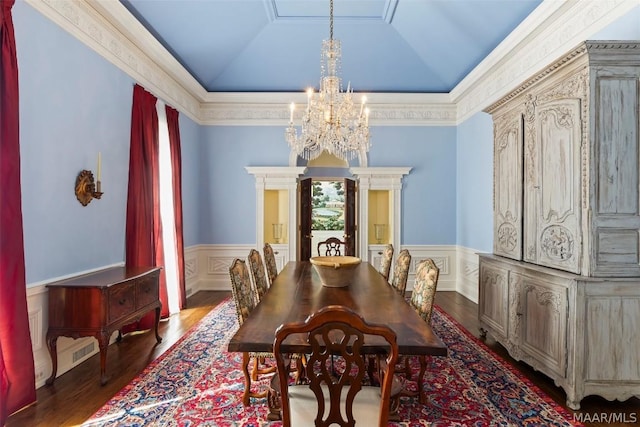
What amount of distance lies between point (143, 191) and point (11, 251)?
6.07ft

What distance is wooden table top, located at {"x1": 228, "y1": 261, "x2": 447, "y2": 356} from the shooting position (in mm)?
1871

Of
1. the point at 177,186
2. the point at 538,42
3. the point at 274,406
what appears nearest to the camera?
the point at 274,406

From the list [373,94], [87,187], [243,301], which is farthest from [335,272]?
[373,94]

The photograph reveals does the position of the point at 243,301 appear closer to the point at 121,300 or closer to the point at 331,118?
the point at 121,300

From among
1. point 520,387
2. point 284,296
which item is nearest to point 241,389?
point 284,296

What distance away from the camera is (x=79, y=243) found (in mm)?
3363

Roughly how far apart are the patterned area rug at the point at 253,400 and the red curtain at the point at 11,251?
0.58 metres

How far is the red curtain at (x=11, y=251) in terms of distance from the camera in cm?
244

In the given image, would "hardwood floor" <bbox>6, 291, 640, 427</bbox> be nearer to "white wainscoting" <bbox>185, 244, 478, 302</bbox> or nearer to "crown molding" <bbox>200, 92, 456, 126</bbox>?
"white wainscoting" <bbox>185, 244, 478, 302</bbox>

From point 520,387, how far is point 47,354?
12.4 feet

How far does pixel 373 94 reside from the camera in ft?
20.9

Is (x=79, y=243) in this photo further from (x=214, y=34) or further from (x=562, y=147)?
(x=562, y=147)

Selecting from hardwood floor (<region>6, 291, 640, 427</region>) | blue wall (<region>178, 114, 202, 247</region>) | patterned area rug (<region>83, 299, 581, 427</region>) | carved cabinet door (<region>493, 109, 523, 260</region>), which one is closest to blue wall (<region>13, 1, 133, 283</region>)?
hardwood floor (<region>6, 291, 640, 427</region>)

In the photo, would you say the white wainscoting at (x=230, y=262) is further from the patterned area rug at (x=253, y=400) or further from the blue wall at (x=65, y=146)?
the patterned area rug at (x=253, y=400)
